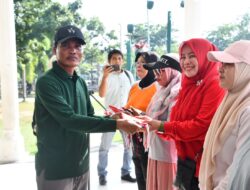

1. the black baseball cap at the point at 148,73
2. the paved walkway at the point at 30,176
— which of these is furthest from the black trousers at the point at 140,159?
the paved walkway at the point at 30,176

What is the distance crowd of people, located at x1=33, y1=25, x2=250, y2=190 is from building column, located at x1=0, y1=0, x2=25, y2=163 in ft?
8.97

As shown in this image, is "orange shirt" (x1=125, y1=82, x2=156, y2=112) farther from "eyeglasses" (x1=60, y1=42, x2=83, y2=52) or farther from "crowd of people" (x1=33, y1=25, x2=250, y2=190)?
"eyeglasses" (x1=60, y1=42, x2=83, y2=52)

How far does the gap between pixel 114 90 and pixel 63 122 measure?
2040mm

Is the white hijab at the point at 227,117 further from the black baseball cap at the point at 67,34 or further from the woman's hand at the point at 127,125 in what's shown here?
the black baseball cap at the point at 67,34

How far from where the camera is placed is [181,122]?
62.2 inches

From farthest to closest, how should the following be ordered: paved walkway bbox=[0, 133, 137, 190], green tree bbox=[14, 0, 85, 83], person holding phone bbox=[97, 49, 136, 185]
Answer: green tree bbox=[14, 0, 85, 83], person holding phone bbox=[97, 49, 136, 185], paved walkway bbox=[0, 133, 137, 190]

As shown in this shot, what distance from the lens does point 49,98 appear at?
4.69ft

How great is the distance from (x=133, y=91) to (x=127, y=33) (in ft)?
9.54

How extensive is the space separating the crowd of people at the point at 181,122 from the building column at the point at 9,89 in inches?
108

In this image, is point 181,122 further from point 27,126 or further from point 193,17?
point 27,126

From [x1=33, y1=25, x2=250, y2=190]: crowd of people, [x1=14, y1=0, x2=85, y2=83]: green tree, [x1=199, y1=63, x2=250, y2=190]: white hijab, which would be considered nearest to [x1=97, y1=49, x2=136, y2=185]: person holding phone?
[x1=33, y1=25, x2=250, y2=190]: crowd of people

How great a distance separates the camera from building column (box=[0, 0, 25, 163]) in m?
4.04

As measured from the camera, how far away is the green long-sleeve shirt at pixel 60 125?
1.44 m

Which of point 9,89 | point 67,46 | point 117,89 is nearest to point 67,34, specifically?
point 67,46
